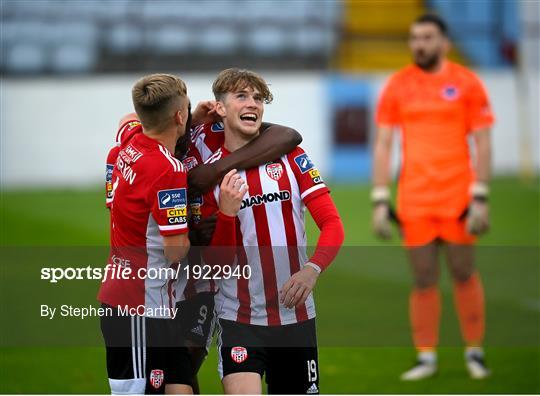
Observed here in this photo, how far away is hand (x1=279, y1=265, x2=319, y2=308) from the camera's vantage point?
354 cm

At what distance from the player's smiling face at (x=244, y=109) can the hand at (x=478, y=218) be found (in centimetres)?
268

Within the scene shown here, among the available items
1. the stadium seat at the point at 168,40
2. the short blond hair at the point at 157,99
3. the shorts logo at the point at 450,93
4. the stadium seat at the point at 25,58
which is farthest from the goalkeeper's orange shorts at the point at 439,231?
the stadium seat at the point at 168,40

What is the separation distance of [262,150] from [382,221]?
255 centimetres

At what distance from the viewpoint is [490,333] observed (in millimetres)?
6840

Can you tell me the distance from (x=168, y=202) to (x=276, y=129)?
0.57m

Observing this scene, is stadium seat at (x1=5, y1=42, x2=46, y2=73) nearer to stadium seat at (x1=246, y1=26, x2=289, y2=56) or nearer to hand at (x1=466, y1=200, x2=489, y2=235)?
stadium seat at (x1=246, y1=26, x2=289, y2=56)

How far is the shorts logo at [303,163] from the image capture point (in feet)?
12.5

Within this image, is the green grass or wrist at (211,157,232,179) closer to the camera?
wrist at (211,157,232,179)

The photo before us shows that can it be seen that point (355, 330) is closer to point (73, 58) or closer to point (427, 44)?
point (427, 44)

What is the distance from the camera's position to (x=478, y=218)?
20.0ft

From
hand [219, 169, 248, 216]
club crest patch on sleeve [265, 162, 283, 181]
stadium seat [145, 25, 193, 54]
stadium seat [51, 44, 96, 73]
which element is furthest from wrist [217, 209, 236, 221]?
stadium seat [145, 25, 193, 54]

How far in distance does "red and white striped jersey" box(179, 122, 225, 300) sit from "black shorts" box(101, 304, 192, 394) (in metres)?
0.19

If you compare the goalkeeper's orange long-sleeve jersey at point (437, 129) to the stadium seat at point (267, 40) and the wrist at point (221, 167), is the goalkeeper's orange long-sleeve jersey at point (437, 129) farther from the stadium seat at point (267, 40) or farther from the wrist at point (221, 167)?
the stadium seat at point (267, 40)

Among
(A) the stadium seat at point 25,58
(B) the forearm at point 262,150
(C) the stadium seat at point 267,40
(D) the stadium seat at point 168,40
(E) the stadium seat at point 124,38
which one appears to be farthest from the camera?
(C) the stadium seat at point 267,40
